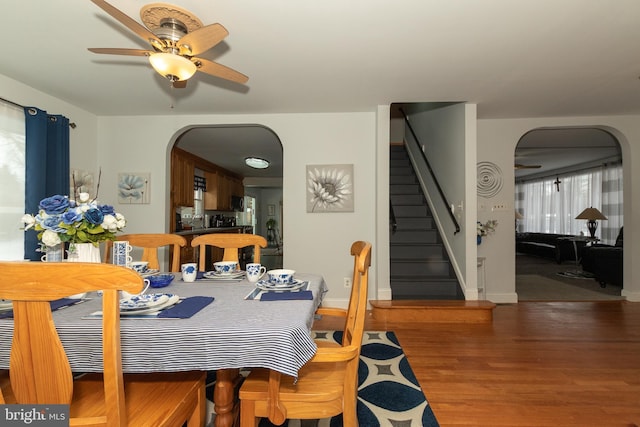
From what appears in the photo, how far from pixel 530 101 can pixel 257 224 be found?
10.2 m

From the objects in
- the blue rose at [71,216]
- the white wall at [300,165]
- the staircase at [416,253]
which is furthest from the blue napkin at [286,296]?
the staircase at [416,253]

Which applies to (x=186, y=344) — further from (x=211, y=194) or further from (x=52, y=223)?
(x=211, y=194)

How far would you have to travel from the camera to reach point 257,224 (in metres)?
12.3

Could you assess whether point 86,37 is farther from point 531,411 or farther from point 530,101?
point 530,101

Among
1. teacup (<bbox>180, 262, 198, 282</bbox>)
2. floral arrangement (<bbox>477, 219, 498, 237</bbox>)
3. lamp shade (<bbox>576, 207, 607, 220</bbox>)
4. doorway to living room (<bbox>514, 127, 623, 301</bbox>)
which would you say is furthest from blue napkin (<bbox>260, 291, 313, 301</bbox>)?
lamp shade (<bbox>576, 207, 607, 220</bbox>)

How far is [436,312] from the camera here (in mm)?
3314

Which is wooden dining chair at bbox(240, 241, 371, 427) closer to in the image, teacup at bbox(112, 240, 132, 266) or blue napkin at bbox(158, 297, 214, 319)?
blue napkin at bbox(158, 297, 214, 319)

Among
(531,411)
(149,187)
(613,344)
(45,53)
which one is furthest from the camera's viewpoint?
(149,187)

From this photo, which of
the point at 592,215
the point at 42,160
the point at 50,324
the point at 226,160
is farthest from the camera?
the point at 226,160

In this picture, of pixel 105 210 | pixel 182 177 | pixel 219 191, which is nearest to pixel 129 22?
pixel 105 210

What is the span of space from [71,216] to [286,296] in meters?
0.98

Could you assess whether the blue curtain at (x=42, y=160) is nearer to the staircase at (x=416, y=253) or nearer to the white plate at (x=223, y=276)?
the white plate at (x=223, y=276)

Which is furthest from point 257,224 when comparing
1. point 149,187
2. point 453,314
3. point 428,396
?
point 428,396

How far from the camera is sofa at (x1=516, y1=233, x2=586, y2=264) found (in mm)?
7121
